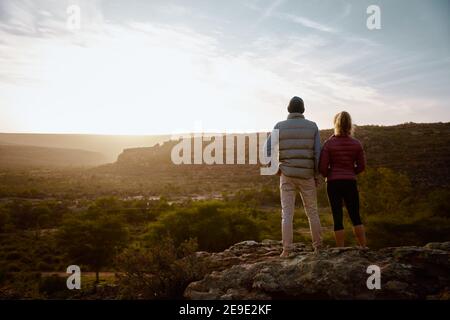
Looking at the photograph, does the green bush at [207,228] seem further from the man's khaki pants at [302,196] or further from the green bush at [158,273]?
the man's khaki pants at [302,196]

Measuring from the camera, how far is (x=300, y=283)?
17.3 feet

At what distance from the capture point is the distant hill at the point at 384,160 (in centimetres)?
3962

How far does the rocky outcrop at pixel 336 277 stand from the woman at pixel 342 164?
68 cm

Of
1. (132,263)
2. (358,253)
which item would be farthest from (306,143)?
(132,263)

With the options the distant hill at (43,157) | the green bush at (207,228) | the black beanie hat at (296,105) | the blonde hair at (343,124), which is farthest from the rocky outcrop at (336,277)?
the distant hill at (43,157)

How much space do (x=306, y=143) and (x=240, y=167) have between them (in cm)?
5234

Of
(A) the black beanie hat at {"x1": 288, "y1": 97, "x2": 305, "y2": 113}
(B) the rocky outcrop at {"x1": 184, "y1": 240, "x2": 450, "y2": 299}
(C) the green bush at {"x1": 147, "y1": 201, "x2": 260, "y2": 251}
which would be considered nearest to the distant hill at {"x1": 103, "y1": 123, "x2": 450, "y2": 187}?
(C) the green bush at {"x1": 147, "y1": 201, "x2": 260, "y2": 251}

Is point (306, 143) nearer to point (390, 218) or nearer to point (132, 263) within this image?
point (132, 263)

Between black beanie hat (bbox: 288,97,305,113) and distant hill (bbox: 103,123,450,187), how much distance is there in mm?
32047

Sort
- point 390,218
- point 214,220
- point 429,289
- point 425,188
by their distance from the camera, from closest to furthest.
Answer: point 429,289
point 390,218
point 214,220
point 425,188

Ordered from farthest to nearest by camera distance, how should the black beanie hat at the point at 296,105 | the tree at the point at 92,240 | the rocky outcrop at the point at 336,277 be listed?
the tree at the point at 92,240
the black beanie hat at the point at 296,105
the rocky outcrop at the point at 336,277

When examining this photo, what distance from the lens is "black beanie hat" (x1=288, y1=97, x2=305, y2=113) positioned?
5863mm

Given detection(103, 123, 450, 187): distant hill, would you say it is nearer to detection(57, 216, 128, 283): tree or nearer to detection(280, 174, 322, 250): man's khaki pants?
detection(57, 216, 128, 283): tree

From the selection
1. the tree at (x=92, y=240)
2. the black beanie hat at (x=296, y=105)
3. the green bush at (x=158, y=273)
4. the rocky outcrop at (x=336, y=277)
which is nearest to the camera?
the rocky outcrop at (x=336, y=277)
